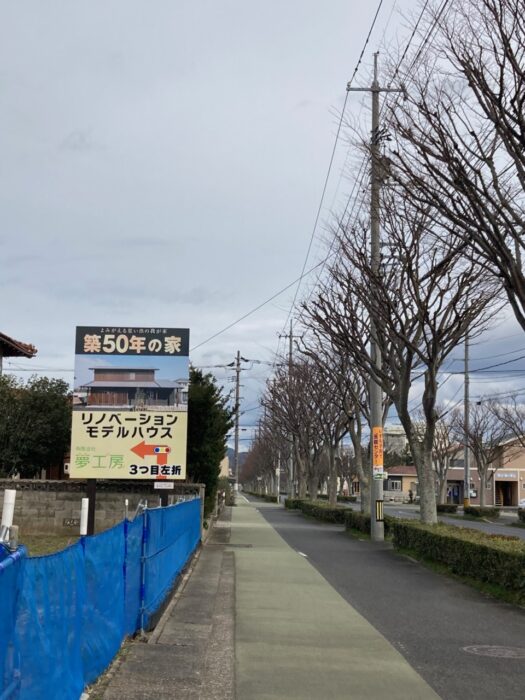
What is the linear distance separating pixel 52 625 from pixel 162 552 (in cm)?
563

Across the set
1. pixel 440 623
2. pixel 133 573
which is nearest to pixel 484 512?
pixel 440 623

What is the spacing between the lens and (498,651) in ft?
27.4

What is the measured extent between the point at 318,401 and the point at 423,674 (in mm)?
31698

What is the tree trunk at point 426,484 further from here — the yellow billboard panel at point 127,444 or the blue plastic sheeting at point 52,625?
the blue plastic sheeting at point 52,625

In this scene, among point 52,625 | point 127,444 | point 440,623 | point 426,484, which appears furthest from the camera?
point 426,484

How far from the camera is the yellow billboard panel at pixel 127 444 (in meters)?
18.7

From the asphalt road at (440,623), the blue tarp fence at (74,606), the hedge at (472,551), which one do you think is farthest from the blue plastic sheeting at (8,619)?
the hedge at (472,551)

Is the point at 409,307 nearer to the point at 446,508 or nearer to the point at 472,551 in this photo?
the point at 472,551

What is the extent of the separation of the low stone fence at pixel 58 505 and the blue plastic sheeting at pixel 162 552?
25.2ft

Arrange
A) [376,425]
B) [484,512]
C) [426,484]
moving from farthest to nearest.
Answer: [484,512] → [376,425] → [426,484]

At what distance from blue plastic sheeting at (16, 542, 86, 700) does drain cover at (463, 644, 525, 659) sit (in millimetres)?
4735

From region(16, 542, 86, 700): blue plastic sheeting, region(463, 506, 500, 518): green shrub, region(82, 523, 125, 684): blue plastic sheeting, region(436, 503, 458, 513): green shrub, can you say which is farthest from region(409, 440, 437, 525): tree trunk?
region(436, 503, 458, 513): green shrub

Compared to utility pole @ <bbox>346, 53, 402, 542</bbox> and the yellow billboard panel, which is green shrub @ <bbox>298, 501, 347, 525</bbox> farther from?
the yellow billboard panel

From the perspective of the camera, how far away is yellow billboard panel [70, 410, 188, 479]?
61.5 ft
